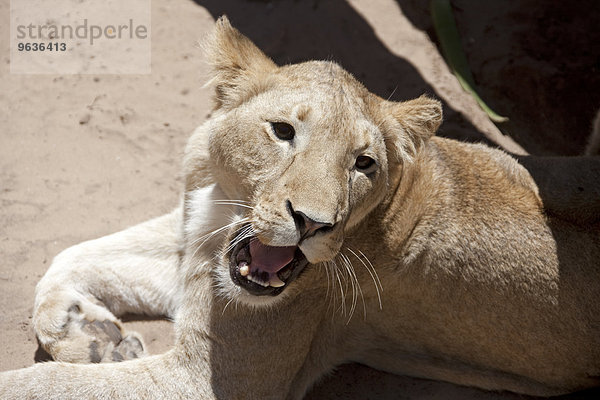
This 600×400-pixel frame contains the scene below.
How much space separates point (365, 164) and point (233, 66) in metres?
1.01

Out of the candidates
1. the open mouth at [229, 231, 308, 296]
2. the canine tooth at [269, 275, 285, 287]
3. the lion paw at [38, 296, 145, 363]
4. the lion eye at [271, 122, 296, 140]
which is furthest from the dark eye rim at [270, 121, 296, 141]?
the lion paw at [38, 296, 145, 363]

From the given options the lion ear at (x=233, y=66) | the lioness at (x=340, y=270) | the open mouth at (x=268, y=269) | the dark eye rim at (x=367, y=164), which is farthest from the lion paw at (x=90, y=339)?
the dark eye rim at (x=367, y=164)

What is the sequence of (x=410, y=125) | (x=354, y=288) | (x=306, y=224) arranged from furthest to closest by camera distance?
(x=354, y=288) → (x=410, y=125) → (x=306, y=224)

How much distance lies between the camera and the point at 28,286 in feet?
17.0

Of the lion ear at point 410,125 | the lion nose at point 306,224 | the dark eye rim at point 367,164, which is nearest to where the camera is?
the lion nose at point 306,224

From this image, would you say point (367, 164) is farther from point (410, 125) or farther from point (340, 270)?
point (340, 270)

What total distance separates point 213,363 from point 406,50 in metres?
4.75

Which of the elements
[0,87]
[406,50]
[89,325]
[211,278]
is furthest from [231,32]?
[406,50]

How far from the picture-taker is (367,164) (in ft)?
13.1

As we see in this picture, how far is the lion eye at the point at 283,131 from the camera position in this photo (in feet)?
12.7

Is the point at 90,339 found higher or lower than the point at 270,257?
lower

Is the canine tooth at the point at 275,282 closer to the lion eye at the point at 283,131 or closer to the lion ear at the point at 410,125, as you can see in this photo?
the lion eye at the point at 283,131

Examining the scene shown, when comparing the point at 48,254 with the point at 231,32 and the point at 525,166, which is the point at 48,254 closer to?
the point at 231,32

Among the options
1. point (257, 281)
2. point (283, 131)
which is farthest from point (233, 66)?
point (257, 281)
